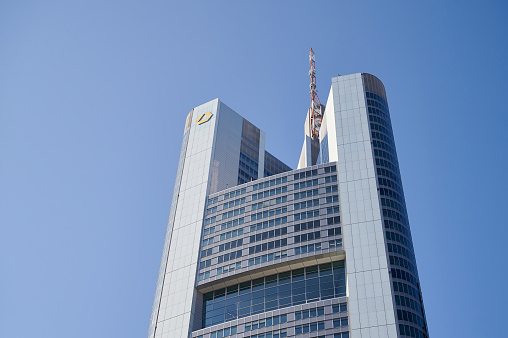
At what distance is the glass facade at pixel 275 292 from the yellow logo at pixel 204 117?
54.7 m

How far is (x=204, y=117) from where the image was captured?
17312cm

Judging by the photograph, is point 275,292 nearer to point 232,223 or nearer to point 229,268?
point 229,268

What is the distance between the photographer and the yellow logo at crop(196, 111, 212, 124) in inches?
6772

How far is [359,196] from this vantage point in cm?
13175

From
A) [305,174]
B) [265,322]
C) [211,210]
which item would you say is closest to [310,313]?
[265,322]

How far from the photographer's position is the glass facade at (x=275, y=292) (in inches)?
4949

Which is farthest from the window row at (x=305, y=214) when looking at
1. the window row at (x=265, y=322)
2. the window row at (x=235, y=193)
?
the window row at (x=265, y=322)

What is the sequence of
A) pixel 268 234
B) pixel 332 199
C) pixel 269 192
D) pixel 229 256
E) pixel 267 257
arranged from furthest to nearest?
pixel 269 192, pixel 229 256, pixel 268 234, pixel 332 199, pixel 267 257

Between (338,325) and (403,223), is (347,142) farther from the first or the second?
(338,325)

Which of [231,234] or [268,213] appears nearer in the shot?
[268,213]

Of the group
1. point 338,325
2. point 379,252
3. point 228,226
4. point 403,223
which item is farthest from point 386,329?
point 228,226

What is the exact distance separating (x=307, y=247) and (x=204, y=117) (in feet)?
195

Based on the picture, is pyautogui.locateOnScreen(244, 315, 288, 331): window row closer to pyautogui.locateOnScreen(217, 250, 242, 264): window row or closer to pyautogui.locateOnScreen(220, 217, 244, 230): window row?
pyautogui.locateOnScreen(217, 250, 242, 264): window row

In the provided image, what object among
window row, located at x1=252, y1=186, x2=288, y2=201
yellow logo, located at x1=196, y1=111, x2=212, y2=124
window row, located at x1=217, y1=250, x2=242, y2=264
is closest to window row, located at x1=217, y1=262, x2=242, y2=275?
window row, located at x1=217, y1=250, x2=242, y2=264
